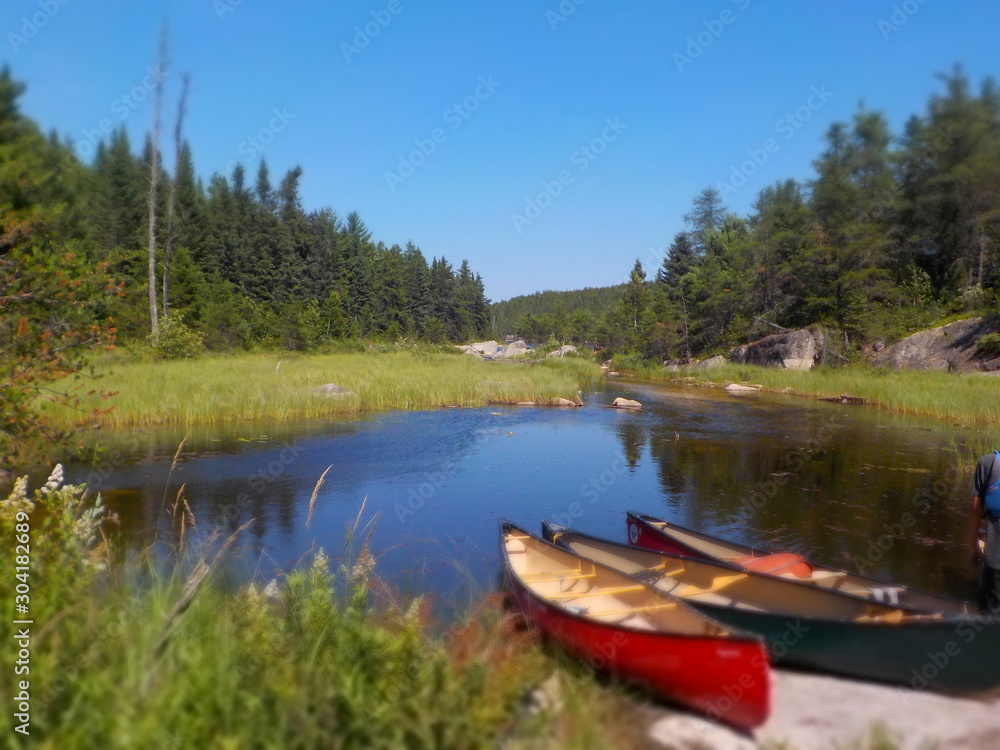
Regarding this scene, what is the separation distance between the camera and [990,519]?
6074mm

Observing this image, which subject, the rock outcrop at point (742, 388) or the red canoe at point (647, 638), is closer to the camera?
the red canoe at point (647, 638)

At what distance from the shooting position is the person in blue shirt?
600cm

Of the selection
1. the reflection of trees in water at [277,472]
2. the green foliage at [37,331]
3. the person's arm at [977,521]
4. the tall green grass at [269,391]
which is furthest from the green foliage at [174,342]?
the person's arm at [977,521]

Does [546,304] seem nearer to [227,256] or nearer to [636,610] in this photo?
[227,256]

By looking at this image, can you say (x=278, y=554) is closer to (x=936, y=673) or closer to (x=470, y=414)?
(x=936, y=673)

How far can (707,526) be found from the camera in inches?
413

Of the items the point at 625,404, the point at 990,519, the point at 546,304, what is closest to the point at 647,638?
the point at 990,519

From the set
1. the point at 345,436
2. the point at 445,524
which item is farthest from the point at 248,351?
the point at 445,524

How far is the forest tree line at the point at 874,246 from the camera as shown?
32844 mm

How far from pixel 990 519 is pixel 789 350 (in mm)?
33312

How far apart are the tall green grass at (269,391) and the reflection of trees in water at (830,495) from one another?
7.45 meters

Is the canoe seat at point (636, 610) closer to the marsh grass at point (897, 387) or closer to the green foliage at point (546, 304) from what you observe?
the marsh grass at point (897, 387)

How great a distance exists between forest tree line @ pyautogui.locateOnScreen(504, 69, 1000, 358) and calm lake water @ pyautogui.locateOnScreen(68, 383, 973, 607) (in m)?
17.9

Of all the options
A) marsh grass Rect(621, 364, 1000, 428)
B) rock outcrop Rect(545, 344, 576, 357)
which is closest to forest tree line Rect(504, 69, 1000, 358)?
marsh grass Rect(621, 364, 1000, 428)
